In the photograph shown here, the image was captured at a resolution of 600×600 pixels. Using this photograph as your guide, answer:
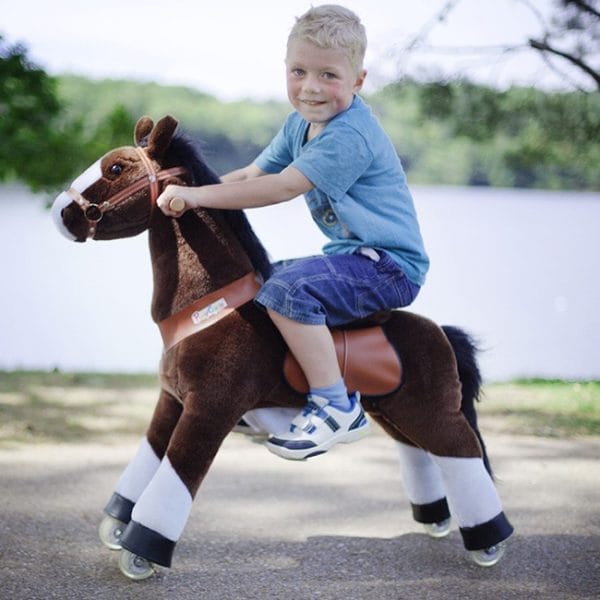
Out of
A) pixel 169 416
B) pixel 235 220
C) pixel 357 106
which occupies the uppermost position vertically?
pixel 357 106

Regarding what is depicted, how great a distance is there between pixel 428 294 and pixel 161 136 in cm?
979

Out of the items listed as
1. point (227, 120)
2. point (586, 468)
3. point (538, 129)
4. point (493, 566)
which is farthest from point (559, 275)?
point (227, 120)

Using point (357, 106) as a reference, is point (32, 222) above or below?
below

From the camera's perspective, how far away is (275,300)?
2691 mm

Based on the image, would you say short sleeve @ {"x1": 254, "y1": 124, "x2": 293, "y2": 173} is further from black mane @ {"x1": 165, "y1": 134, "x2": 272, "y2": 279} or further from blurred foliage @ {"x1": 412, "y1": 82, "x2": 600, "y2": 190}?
blurred foliage @ {"x1": 412, "y1": 82, "x2": 600, "y2": 190}

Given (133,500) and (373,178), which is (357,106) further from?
(133,500)

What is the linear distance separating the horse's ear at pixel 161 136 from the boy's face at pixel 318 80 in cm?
39

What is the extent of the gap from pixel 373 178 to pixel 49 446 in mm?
2632

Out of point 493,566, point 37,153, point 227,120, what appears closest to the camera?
point 493,566

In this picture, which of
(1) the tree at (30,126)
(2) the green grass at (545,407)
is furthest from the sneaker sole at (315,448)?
(1) the tree at (30,126)

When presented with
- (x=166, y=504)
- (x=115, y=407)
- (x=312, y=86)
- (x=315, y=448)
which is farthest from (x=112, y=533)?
(x=115, y=407)

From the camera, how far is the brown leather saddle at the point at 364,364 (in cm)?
283

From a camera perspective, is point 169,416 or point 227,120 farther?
point 227,120

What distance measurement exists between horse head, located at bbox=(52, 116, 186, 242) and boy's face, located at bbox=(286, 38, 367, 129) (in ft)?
1.33
